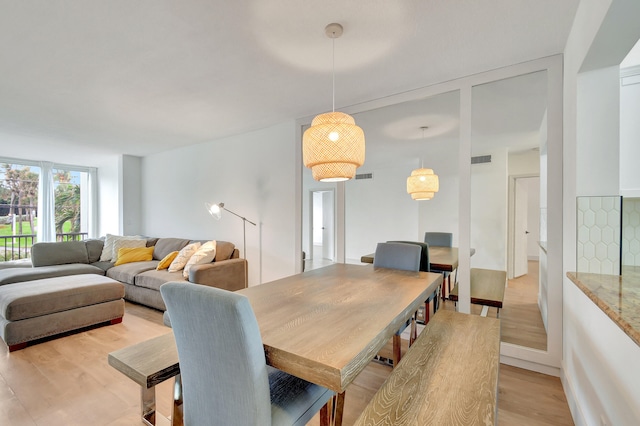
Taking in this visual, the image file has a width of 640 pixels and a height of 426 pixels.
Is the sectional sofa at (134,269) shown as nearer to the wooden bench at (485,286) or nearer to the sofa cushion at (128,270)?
the sofa cushion at (128,270)

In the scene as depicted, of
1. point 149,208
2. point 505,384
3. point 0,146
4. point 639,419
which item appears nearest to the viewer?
Answer: point 639,419

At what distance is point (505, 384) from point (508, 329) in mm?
530

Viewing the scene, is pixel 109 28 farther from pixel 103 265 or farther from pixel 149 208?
pixel 149 208

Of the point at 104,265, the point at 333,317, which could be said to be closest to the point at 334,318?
the point at 333,317

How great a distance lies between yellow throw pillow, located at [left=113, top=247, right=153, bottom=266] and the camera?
4.41 metres

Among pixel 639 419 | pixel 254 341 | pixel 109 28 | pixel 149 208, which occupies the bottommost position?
pixel 639 419

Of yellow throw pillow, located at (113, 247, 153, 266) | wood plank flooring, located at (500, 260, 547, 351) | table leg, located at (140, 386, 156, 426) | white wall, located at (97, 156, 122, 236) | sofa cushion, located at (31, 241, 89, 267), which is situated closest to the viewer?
table leg, located at (140, 386, 156, 426)

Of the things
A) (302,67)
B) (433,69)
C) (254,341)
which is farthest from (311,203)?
(254,341)

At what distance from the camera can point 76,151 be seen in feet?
17.1

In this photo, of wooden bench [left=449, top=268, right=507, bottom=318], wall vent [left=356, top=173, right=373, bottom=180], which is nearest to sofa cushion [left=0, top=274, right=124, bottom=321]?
wall vent [left=356, top=173, right=373, bottom=180]

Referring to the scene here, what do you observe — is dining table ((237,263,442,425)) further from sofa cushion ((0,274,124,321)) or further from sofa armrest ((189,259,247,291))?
sofa cushion ((0,274,124,321))

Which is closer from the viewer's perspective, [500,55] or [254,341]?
[254,341]

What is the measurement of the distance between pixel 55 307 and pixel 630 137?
4.72 metres

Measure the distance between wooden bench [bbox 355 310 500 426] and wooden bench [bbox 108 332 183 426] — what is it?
77 centimetres
